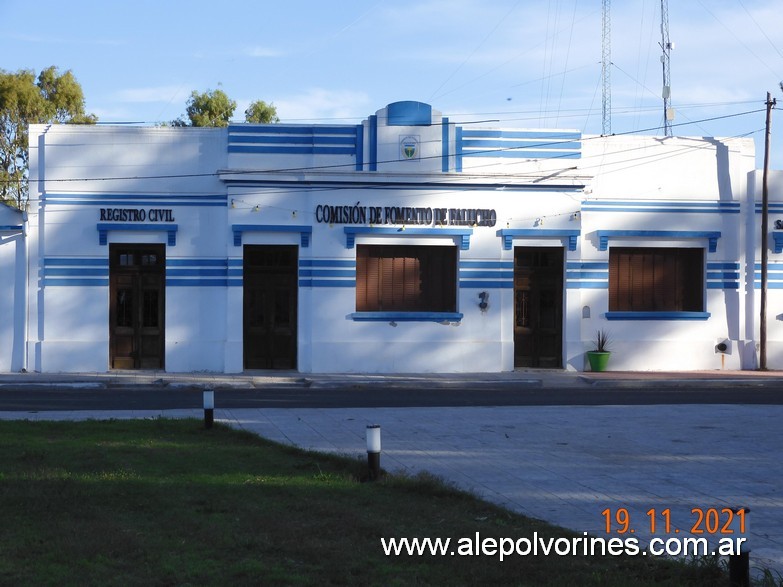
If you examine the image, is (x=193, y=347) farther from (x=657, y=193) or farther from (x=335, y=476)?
(x=335, y=476)

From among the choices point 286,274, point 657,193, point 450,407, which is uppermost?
point 657,193

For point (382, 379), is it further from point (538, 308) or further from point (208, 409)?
point (208, 409)

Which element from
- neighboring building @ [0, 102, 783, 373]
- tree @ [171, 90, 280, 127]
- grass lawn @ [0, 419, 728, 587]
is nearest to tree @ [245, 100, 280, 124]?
tree @ [171, 90, 280, 127]

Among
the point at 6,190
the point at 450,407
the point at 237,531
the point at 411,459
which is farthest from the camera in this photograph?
the point at 6,190

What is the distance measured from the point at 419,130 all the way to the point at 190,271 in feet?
23.2

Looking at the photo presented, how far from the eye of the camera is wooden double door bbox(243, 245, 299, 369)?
26984mm

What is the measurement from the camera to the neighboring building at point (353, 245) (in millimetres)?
26219

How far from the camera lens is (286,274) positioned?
27.1 metres

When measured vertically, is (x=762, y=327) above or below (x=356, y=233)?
below

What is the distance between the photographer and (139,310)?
26.8m

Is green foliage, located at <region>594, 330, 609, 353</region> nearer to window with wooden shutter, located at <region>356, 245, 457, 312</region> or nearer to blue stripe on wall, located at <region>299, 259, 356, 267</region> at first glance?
window with wooden shutter, located at <region>356, 245, 457, 312</region>

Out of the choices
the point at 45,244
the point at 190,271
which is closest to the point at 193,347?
the point at 190,271

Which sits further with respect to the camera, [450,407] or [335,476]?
[450,407]

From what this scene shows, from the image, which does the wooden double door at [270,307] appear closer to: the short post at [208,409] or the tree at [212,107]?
the short post at [208,409]
